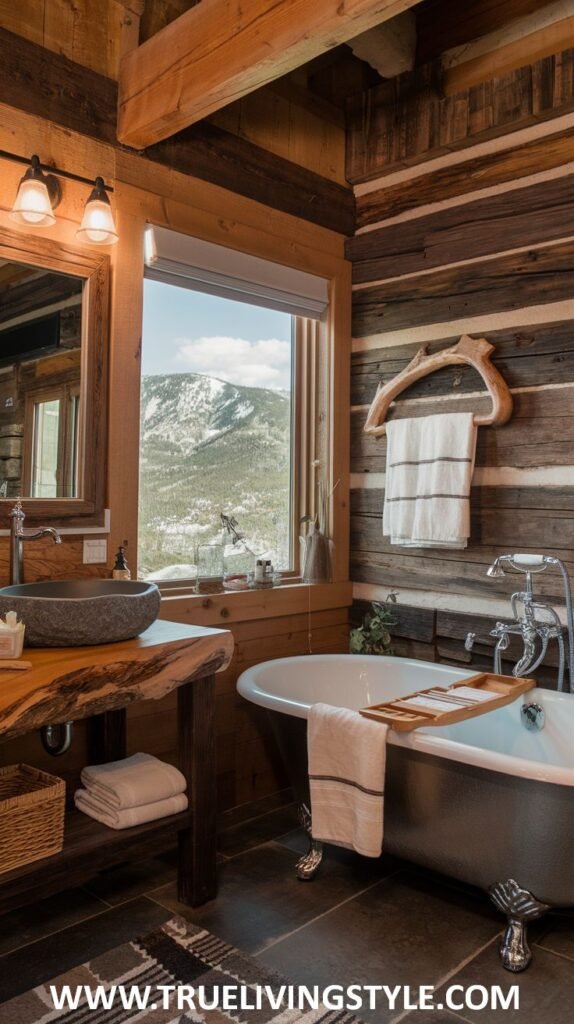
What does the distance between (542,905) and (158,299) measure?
249 centimetres

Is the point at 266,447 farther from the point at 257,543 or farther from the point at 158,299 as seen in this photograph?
the point at 158,299

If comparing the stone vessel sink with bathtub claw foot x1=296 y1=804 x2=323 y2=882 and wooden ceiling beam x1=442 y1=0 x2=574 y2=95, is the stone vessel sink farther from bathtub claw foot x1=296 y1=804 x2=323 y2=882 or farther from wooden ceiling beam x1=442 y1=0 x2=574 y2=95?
wooden ceiling beam x1=442 y1=0 x2=574 y2=95

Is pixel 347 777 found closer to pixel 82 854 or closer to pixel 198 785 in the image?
pixel 198 785

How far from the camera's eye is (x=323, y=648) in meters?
3.58

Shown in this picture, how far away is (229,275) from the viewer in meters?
3.18

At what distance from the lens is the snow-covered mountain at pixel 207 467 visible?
3.12 metres

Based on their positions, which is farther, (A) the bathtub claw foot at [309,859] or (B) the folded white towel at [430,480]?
(B) the folded white towel at [430,480]

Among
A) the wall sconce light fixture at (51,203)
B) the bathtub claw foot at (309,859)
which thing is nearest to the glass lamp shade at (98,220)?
the wall sconce light fixture at (51,203)

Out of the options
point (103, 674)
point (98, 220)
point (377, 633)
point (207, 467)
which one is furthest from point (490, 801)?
point (98, 220)

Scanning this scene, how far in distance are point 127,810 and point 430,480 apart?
170 centimetres

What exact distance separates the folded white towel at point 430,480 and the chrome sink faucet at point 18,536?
1.45 m

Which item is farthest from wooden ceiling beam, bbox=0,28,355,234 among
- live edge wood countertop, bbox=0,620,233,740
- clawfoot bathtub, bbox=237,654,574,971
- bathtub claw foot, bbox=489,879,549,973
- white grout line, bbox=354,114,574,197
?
bathtub claw foot, bbox=489,879,549,973

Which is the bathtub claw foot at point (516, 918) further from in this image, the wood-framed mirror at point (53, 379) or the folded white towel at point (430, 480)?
the wood-framed mirror at point (53, 379)

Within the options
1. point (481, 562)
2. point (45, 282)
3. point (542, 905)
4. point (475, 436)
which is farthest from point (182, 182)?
point (542, 905)
